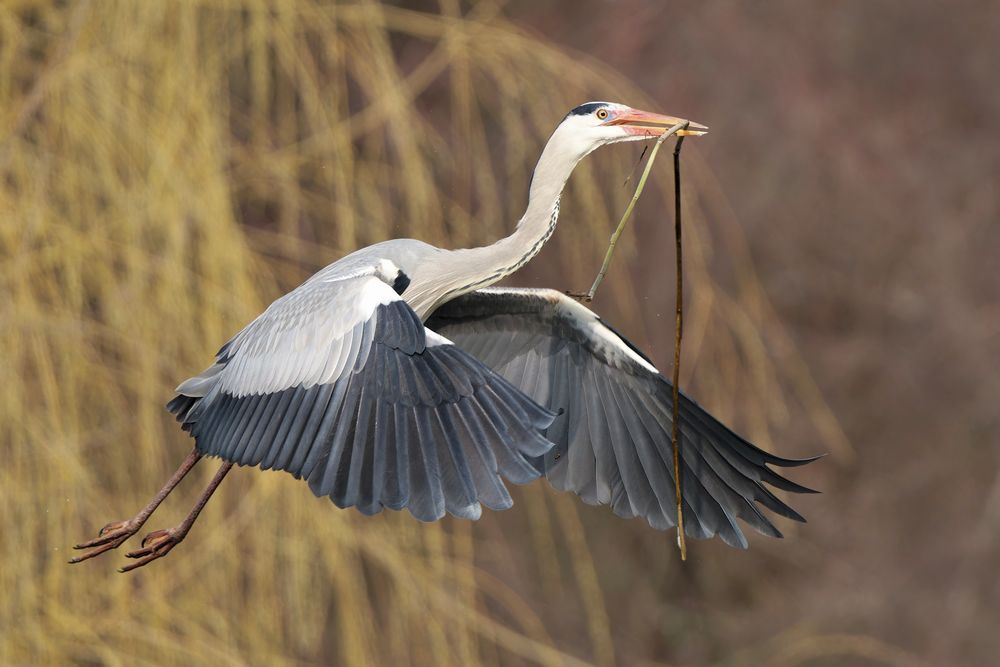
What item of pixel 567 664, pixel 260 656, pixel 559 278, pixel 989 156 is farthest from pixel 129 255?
pixel 989 156

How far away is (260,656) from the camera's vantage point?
4.16 metres

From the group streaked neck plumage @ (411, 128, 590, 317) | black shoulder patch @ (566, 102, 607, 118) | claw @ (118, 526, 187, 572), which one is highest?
black shoulder patch @ (566, 102, 607, 118)

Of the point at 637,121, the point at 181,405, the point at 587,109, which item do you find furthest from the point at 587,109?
the point at 181,405

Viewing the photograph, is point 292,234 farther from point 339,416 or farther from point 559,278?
point 559,278

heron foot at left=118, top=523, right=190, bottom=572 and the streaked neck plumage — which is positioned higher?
the streaked neck plumage

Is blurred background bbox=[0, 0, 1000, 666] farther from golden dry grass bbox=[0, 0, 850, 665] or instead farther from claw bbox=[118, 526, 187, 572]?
claw bbox=[118, 526, 187, 572]

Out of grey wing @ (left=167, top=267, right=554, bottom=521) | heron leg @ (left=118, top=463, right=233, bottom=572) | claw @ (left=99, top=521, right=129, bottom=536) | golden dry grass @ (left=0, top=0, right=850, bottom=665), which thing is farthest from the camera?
golden dry grass @ (left=0, top=0, right=850, bottom=665)

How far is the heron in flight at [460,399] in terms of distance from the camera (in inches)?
110

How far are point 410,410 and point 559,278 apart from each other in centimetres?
418

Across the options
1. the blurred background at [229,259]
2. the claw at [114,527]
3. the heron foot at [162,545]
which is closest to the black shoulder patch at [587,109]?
the blurred background at [229,259]

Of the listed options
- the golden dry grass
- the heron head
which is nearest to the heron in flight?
the heron head

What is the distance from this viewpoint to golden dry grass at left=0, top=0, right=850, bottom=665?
161 inches

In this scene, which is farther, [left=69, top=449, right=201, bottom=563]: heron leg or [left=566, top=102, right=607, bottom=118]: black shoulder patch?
[left=69, top=449, right=201, bottom=563]: heron leg

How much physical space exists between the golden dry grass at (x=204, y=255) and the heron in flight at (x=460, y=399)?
0.61m
